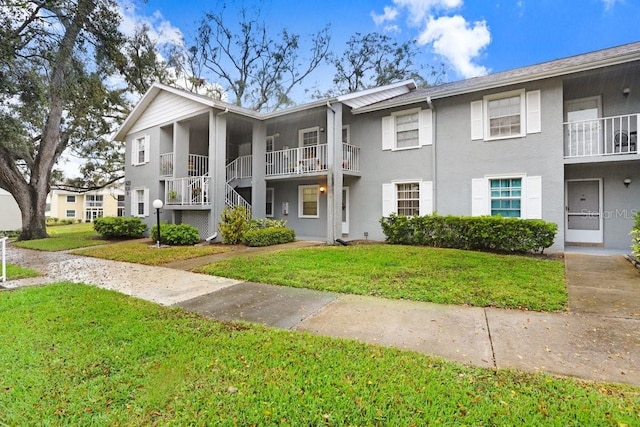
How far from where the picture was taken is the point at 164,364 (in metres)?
3.10

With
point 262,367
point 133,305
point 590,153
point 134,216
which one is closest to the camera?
point 262,367

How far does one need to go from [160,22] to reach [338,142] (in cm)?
1749

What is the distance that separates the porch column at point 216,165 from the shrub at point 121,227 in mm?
4561

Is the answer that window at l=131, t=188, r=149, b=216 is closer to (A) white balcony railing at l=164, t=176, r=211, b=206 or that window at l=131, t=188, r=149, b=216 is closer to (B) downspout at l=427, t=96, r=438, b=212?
(A) white balcony railing at l=164, t=176, r=211, b=206

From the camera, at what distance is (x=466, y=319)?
172 inches

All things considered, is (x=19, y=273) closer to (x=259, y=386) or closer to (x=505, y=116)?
(x=259, y=386)

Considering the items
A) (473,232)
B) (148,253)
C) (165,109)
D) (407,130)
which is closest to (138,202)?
(165,109)

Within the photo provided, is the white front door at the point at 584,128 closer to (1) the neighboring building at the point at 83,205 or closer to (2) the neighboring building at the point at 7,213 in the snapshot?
(2) the neighboring building at the point at 7,213

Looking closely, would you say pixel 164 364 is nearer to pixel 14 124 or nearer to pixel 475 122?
pixel 475 122

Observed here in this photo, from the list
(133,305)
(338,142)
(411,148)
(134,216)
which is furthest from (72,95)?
(411,148)

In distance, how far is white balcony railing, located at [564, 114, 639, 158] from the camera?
9.27 metres

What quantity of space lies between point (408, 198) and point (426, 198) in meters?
0.80

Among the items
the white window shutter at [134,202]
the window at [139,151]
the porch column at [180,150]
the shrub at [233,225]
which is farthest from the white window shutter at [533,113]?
the white window shutter at [134,202]

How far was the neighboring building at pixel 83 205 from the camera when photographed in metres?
44.6
